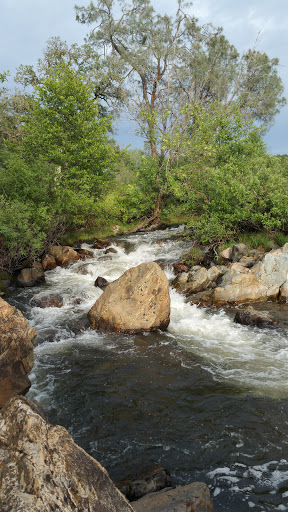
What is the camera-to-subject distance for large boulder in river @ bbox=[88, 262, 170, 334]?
34.1 feet

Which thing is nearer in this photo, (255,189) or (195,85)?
(255,189)

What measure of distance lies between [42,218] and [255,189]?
11667mm

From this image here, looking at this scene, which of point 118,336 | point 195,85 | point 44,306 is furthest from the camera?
point 195,85

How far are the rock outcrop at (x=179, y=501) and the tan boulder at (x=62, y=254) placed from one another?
1562 centimetres

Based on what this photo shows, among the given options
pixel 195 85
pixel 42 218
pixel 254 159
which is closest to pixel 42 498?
pixel 42 218

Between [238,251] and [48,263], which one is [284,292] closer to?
[238,251]

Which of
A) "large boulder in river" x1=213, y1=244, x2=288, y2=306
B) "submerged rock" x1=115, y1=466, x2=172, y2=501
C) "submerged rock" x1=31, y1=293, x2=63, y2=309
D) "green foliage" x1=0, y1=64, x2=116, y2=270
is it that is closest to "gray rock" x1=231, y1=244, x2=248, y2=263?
"large boulder in river" x1=213, y1=244, x2=288, y2=306

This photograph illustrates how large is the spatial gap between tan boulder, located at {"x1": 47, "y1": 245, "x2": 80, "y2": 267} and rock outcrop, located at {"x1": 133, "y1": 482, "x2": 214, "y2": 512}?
15618mm

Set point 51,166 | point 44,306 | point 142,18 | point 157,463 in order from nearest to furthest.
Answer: point 157,463, point 44,306, point 51,166, point 142,18

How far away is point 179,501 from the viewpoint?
12.0 ft

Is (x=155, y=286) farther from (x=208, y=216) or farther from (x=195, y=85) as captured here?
(x=195, y=85)

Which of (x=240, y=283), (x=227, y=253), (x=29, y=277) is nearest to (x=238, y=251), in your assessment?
(x=227, y=253)

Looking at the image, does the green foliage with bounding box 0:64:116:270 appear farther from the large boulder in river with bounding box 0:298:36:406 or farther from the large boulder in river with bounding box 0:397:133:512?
the large boulder in river with bounding box 0:397:133:512

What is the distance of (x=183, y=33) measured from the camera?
34344mm
